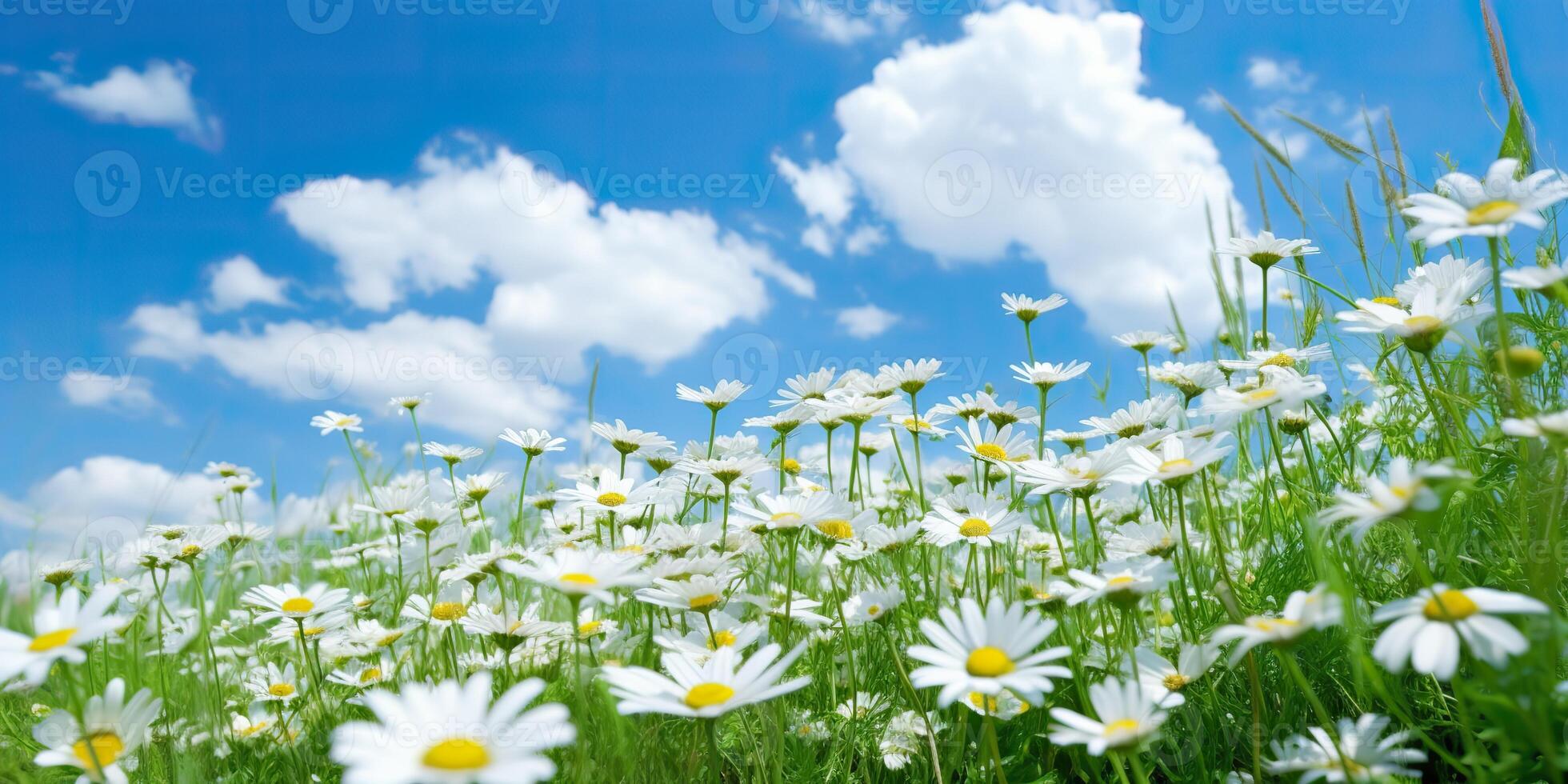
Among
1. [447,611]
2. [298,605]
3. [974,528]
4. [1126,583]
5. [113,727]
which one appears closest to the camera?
[1126,583]

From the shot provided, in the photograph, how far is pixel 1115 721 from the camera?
1.12 m

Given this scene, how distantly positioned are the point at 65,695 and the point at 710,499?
1.41m

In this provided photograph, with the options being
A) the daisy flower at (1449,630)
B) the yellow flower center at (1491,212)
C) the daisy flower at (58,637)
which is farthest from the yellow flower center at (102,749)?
the yellow flower center at (1491,212)

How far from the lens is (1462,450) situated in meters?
1.68

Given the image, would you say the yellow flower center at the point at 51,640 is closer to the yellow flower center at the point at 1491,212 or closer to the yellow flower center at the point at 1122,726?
the yellow flower center at the point at 1122,726

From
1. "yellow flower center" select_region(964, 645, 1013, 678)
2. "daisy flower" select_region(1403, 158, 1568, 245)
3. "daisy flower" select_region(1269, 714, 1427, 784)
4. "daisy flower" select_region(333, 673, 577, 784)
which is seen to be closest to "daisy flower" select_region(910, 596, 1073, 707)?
"yellow flower center" select_region(964, 645, 1013, 678)

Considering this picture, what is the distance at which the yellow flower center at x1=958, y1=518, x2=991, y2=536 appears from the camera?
1.67 m

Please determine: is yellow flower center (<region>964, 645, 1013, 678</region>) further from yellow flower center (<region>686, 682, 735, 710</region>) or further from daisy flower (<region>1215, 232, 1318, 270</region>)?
daisy flower (<region>1215, 232, 1318, 270</region>)

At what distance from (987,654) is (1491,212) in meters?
0.76

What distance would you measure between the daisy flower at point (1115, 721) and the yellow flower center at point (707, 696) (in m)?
0.35

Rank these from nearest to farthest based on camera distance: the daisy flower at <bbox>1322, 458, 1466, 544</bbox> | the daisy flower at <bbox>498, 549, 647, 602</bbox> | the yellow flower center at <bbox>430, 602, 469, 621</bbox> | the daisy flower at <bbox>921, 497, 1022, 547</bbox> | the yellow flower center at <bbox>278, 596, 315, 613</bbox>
Result: the daisy flower at <bbox>1322, 458, 1466, 544</bbox>
the daisy flower at <bbox>498, 549, 647, 602</bbox>
the daisy flower at <bbox>921, 497, 1022, 547</bbox>
the yellow flower center at <bbox>278, 596, 315, 613</bbox>
the yellow flower center at <bbox>430, 602, 469, 621</bbox>

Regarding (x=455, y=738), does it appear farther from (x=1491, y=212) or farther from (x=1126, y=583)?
(x=1491, y=212)

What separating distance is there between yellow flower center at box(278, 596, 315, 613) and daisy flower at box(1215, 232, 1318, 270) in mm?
1927

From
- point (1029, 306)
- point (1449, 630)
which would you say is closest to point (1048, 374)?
point (1029, 306)
